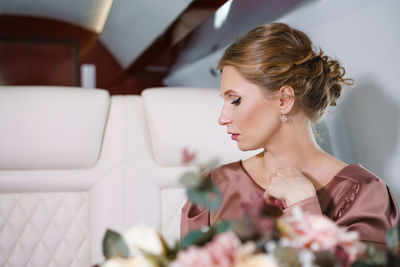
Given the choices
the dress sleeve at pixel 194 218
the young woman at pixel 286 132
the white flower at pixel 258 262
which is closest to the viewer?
the white flower at pixel 258 262

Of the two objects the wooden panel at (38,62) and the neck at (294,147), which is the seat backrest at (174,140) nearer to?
the neck at (294,147)

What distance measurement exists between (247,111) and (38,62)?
5742 mm

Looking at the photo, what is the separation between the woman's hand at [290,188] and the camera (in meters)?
0.98

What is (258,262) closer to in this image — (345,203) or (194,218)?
(345,203)

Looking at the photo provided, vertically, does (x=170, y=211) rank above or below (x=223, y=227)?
below

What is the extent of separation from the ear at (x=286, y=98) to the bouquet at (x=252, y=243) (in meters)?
0.67

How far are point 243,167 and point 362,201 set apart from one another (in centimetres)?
41

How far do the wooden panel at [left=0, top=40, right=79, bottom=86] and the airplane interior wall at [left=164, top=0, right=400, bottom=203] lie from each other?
497 cm

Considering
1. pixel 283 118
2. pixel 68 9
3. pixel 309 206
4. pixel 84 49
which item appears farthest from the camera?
pixel 84 49

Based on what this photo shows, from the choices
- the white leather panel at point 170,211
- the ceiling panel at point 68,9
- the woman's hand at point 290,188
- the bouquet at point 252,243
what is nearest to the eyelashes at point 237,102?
the woman's hand at point 290,188

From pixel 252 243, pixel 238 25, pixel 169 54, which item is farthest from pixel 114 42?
pixel 252 243

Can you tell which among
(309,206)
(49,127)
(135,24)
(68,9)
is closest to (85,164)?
(49,127)

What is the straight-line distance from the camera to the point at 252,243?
474 millimetres

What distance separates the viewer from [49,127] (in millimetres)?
1448
